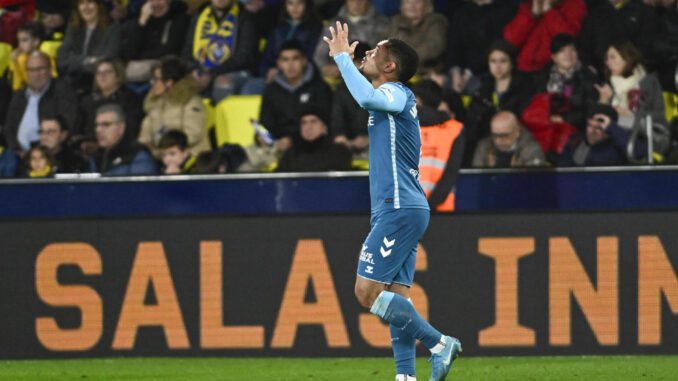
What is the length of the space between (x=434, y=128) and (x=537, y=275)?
4.13 ft

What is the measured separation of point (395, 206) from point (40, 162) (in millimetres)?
5490

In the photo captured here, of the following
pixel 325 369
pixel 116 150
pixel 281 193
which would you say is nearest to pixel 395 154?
pixel 325 369

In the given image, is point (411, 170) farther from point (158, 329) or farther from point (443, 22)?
point (443, 22)

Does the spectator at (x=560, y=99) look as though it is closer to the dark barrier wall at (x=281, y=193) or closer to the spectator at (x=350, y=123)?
the dark barrier wall at (x=281, y=193)

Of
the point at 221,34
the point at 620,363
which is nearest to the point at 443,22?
the point at 221,34

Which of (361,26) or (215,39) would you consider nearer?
(361,26)

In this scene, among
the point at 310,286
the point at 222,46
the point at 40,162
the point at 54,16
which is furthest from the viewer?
the point at 54,16

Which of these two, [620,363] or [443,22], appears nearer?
[620,363]

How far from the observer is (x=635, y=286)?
25.6 feet

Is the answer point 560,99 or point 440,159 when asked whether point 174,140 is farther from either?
point 560,99

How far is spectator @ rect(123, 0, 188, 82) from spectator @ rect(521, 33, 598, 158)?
144 inches

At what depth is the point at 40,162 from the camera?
1017 centimetres

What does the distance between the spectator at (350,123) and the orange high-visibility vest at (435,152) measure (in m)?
1.71

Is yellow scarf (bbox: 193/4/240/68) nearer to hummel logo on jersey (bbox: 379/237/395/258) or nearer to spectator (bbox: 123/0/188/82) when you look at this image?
spectator (bbox: 123/0/188/82)
